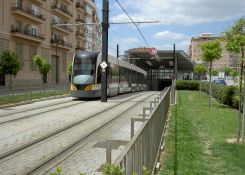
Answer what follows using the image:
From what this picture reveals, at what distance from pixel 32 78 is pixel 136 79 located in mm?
16651

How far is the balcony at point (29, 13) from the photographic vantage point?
158 feet

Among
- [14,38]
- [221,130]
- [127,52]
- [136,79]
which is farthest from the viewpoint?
[127,52]

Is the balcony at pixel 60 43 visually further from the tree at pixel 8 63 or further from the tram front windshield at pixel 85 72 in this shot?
the tram front windshield at pixel 85 72

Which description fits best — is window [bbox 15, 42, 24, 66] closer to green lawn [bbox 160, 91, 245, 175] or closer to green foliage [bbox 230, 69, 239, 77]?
green lawn [bbox 160, 91, 245, 175]

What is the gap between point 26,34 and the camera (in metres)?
50.5

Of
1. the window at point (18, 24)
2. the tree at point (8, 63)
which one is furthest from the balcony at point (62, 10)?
the tree at point (8, 63)

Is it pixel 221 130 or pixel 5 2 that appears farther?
pixel 5 2

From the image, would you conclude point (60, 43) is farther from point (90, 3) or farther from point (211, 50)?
point (211, 50)

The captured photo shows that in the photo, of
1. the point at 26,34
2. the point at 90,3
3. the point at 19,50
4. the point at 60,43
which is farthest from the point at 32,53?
the point at 90,3

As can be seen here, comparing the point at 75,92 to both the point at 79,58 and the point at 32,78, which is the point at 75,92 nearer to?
the point at 79,58

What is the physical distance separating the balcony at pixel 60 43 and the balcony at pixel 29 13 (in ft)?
16.8

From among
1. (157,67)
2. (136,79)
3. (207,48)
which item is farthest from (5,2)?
(157,67)

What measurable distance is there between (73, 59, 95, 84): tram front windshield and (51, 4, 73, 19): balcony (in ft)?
126

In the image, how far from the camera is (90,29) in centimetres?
9000
